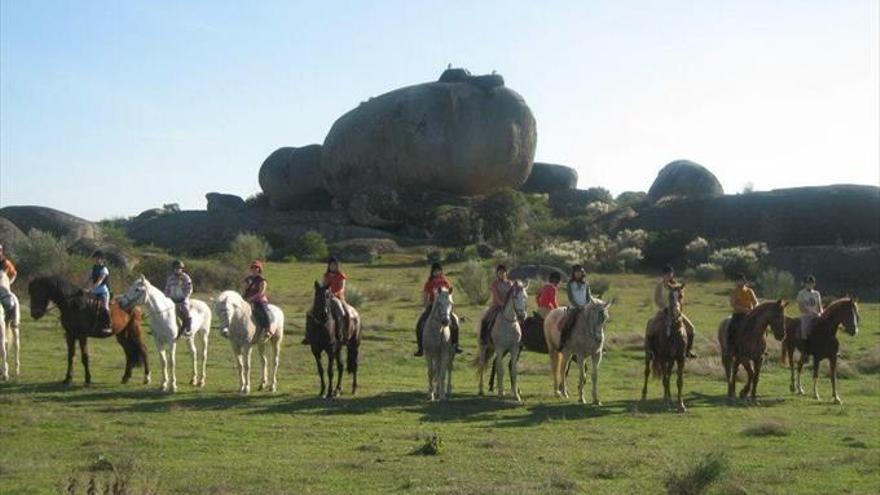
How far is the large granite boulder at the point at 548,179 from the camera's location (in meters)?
70.2

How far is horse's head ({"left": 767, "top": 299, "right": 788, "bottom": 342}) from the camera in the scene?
63.5 ft

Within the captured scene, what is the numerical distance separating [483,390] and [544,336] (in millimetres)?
1396

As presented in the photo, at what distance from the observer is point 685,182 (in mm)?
65875

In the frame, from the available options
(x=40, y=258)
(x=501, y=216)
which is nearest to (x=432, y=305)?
(x=40, y=258)

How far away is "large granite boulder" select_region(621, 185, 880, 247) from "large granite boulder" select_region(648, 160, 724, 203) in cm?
741

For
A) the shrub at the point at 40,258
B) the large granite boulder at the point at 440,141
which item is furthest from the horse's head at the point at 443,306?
the large granite boulder at the point at 440,141

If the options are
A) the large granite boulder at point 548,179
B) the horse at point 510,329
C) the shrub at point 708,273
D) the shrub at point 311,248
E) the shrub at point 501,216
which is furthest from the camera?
the large granite boulder at point 548,179

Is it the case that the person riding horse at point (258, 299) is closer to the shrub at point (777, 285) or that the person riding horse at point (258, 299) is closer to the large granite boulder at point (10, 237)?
the large granite boulder at point (10, 237)

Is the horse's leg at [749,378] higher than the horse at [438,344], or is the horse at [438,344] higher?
the horse at [438,344]

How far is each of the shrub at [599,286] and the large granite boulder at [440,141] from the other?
872 inches

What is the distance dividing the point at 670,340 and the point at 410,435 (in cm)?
527

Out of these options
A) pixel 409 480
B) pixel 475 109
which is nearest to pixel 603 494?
pixel 409 480

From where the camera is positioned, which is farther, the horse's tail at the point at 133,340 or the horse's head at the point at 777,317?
the horse's tail at the point at 133,340

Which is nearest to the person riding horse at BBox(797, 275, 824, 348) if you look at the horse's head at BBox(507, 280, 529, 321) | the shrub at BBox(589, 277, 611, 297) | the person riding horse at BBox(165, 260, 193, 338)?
the horse's head at BBox(507, 280, 529, 321)
